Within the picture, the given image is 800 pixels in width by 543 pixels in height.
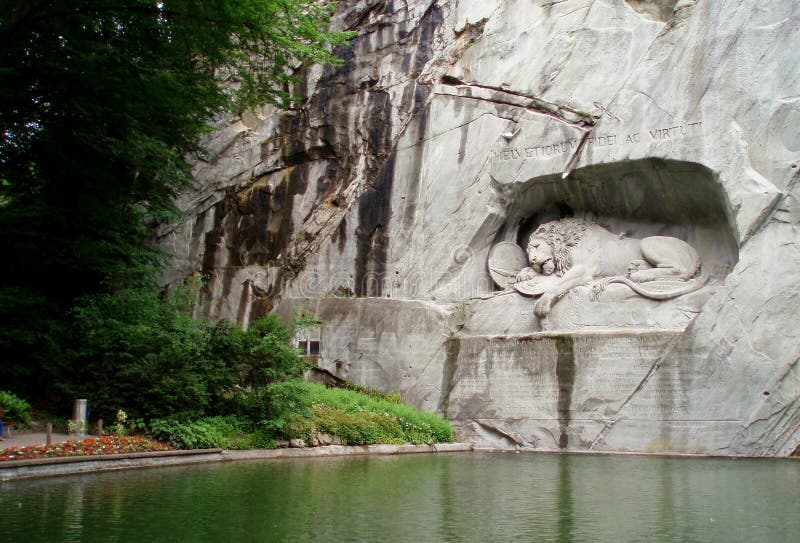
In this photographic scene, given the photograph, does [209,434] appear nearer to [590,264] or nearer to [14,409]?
[14,409]

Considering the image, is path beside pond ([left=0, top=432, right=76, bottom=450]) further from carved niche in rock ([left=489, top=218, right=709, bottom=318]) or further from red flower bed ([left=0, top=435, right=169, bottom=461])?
carved niche in rock ([left=489, top=218, right=709, bottom=318])

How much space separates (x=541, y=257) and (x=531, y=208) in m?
1.75

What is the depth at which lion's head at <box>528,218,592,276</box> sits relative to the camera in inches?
651

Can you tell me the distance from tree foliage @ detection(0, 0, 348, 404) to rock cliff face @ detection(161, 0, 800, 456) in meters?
3.89

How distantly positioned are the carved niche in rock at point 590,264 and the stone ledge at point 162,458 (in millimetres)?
4417

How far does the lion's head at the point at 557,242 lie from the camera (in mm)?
16547

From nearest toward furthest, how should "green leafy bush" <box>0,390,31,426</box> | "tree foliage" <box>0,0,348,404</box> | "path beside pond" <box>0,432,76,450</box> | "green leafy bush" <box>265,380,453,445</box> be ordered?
"path beside pond" <box>0,432,76,450</box> → "tree foliage" <box>0,0,348,404</box> → "green leafy bush" <box>0,390,31,426</box> → "green leafy bush" <box>265,380,453,445</box>

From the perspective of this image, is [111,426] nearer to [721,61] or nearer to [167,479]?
[167,479]

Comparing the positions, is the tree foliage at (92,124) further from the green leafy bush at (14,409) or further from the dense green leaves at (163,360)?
the green leafy bush at (14,409)

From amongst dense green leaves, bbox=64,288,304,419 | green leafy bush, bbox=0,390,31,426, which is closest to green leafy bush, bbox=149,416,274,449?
dense green leaves, bbox=64,288,304,419

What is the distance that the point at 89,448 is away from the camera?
33.0 ft

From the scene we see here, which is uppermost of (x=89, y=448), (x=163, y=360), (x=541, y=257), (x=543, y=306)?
(x=541, y=257)

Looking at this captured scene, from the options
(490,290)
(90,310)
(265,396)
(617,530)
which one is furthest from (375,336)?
(617,530)

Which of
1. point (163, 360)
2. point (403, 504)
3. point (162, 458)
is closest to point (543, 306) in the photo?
point (163, 360)
